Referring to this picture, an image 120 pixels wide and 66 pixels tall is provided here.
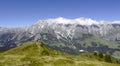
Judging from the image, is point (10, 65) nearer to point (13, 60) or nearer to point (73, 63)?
point (13, 60)

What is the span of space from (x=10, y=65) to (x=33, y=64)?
1282 centimetres

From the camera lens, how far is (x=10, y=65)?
122m

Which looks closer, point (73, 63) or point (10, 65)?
point (10, 65)

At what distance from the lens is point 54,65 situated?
421ft

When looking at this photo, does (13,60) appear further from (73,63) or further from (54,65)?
(73,63)

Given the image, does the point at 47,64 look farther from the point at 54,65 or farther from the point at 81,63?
the point at 81,63

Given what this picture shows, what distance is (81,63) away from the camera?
135 meters

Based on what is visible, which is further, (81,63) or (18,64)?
(81,63)

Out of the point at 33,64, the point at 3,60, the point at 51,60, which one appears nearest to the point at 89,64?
the point at 51,60

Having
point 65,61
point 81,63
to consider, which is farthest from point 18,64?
point 81,63

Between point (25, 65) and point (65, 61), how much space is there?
25717mm

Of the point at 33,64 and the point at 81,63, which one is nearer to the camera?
the point at 33,64

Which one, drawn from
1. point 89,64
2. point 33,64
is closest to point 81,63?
point 89,64

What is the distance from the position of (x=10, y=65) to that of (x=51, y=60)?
26185 millimetres
